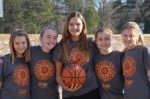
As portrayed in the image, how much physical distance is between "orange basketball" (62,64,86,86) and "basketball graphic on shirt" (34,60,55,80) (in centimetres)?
18

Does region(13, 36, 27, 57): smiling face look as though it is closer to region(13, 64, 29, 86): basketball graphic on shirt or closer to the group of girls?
the group of girls

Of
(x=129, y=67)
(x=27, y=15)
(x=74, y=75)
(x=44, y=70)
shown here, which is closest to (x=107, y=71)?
(x=129, y=67)

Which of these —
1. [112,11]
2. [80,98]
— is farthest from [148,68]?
[112,11]

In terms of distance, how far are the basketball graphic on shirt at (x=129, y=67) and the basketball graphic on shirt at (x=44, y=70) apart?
840mm

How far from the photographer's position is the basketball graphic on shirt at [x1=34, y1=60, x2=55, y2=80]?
552cm

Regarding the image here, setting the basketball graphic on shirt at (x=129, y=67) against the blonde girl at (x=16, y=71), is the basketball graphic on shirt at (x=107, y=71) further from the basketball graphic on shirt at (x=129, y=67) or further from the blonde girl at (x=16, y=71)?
the blonde girl at (x=16, y=71)

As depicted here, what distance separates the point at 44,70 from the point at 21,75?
27cm

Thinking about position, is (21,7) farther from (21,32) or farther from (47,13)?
(21,32)

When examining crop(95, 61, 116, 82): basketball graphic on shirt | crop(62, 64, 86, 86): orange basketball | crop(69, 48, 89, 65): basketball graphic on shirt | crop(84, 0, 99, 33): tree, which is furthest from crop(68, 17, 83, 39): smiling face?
crop(84, 0, 99, 33): tree

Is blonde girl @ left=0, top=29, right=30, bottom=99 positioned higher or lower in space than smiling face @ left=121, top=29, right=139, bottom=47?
lower

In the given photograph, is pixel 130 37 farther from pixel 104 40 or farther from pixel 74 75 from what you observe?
pixel 74 75

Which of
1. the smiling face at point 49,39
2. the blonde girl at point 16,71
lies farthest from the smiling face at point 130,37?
the blonde girl at point 16,71

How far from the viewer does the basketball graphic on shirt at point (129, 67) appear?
17.3ft

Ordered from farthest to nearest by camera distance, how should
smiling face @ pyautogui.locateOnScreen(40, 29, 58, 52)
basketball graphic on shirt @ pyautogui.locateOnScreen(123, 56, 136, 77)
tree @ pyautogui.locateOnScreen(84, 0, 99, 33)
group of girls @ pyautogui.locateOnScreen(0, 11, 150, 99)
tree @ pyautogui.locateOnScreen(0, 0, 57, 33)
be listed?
tree @ pyautogui.locateOnScreen(84, 0, 99, 33)
tree @ pyautogui.locateOnScreen(0, 0, 57, 33)
smiling face @ pyautogui.locateOnScreen(40, 29, 58, 52)
group of girls @ pyautogui.locateOnScreen(0, 11, 150, 99)
basketball graphic on shirt @ pyautogui.locateOnScreen(123, 56, 136, 77)
